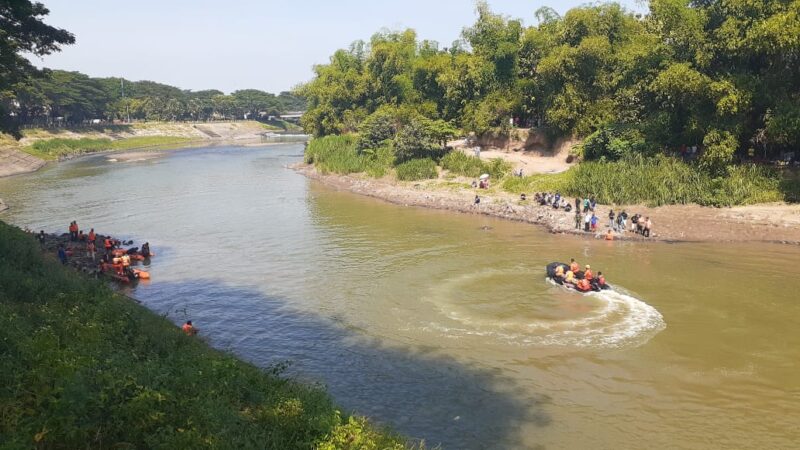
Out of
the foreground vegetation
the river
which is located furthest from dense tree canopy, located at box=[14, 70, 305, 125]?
the foreground vegetation

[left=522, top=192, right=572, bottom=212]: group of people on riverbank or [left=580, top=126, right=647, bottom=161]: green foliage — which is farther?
[left=580, top=126, right=647, bottom=161]: green foliage

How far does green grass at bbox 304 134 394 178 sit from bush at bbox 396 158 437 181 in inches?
131

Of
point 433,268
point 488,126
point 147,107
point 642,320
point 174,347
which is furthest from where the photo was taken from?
point 147,107

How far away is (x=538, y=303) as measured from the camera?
2370 centimetres

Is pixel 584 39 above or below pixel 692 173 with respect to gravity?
above

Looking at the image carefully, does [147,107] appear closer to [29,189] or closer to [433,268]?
[29,189]

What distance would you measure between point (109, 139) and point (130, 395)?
126538 mm

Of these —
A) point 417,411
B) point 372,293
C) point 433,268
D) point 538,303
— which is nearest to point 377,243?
point 433,268

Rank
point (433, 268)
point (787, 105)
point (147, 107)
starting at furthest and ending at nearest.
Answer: point (147, 107) → point (787, 105) → point (433, 268)

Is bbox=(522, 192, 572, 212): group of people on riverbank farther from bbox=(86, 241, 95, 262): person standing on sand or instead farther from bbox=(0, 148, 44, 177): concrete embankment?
bbox=(0, 148, 44, 177): concrete embankment

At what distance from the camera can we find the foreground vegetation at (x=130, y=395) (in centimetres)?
809

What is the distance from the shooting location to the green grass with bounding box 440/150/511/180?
168 ft

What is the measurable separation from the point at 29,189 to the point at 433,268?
50234mm

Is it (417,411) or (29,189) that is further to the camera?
(29,189)
